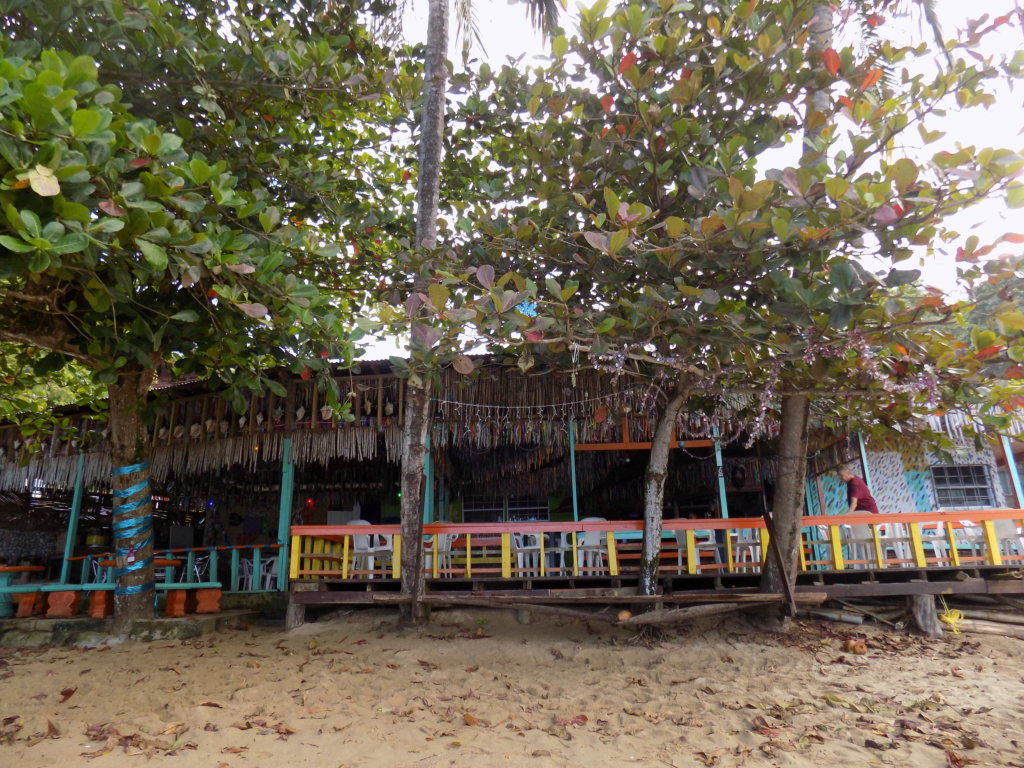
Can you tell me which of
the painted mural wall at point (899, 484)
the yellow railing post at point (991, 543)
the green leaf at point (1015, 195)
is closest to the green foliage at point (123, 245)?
the green leaf at point (1015, 195)

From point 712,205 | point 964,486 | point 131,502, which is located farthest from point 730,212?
point 964,486

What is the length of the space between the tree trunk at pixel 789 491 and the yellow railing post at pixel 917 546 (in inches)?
41.5

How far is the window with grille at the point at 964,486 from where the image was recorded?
9.46 metres

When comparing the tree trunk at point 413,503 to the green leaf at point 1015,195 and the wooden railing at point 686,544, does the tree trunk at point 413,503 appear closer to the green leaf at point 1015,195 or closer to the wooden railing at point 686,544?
the wooden railing at point 686,544

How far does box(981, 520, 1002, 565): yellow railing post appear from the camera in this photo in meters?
5.74

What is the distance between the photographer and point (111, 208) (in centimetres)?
322

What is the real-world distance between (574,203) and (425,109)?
1.97m

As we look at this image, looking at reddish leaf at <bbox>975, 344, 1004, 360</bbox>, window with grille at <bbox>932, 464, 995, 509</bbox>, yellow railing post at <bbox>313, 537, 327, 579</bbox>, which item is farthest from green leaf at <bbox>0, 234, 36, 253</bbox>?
window with grille at <bbox>932, 464, 995, 509</bbox>

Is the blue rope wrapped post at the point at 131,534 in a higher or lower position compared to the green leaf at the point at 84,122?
lower

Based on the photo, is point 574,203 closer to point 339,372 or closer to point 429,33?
point 429,33

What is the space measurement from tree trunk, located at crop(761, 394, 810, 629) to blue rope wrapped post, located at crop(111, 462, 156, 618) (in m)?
5.55

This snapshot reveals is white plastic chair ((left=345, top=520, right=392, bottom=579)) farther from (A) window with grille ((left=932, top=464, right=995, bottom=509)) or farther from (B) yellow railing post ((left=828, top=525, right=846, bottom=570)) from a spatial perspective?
(A) window with grille ((left=932, top=464, right=995, bottom=509))

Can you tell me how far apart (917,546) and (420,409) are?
4506 millimetres

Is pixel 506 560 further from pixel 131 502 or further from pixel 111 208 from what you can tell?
pixel 111 208
